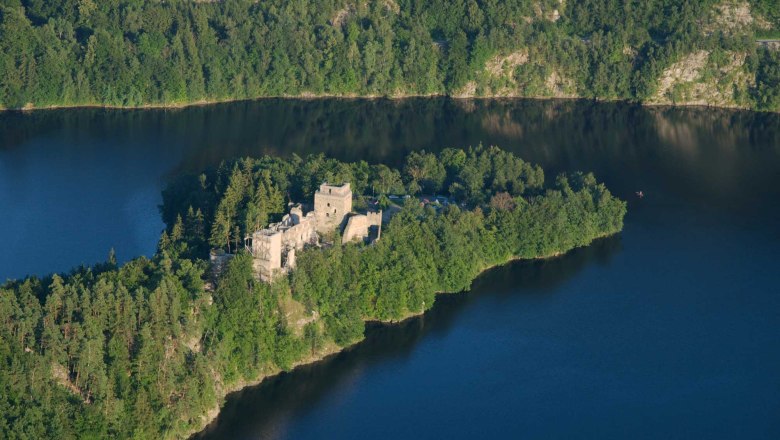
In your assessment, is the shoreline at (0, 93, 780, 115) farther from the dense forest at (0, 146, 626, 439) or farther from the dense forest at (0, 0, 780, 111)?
the dense forest at (0, 146, 626, 439)

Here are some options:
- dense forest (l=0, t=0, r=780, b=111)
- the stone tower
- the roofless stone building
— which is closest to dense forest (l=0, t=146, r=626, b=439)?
the roofless stone building

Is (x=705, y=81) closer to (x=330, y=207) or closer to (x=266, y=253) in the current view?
(x=330, y=207)

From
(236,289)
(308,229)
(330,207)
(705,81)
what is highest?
(705,81)

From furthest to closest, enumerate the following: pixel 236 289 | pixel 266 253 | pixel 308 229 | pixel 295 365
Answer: pixel 308 229
pixel 266 253
pixel 295 365
pixel 236 289

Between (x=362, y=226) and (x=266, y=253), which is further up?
(x=362, y=226)

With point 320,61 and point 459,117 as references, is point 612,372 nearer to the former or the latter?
point 459,117

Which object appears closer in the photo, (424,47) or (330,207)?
(330,207)

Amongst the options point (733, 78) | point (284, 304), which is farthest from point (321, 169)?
point (733, 78)

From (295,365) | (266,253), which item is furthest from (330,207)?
(295,365)
